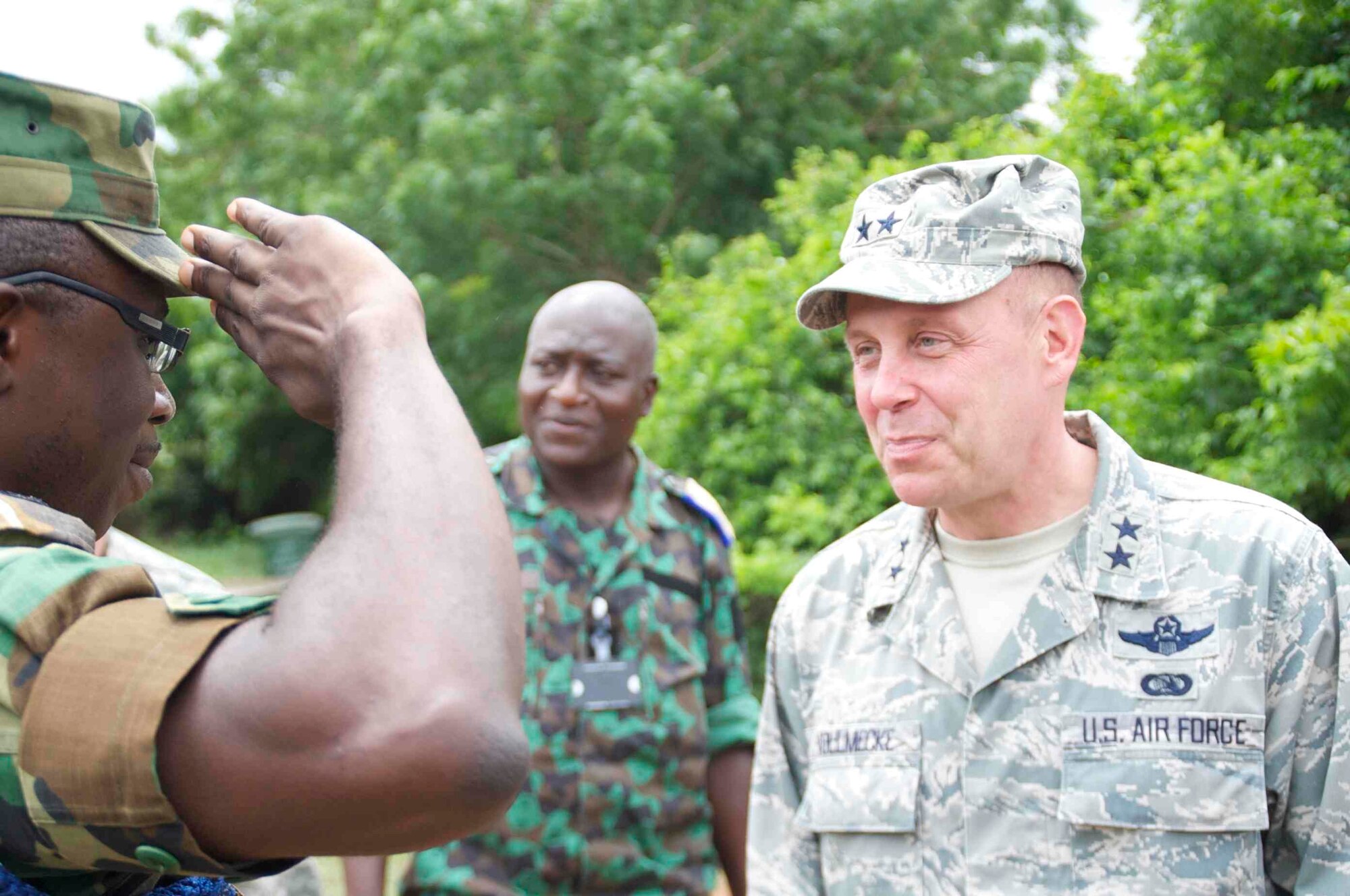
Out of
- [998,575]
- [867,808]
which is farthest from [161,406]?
[998,575]

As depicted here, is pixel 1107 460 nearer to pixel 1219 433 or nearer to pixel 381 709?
pixel 381 709

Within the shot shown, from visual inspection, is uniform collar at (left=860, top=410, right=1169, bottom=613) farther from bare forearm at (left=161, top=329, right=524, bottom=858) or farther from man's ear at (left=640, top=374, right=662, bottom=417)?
bare forearm at (left=161, top=329, right=524, bottom=858)

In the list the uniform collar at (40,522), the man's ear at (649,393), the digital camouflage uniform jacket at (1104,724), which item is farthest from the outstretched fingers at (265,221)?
the man's ear at (649,393)

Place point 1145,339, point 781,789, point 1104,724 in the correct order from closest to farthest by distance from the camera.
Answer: point 1104,724
point 781,789
point 1145,339

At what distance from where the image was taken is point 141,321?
5.15 feet

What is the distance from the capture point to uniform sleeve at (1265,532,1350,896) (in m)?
2.20

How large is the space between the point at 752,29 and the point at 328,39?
20.4 ft

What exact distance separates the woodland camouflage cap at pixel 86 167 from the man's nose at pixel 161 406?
136 millimetres

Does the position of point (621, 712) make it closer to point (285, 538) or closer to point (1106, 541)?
point (1106, 541)

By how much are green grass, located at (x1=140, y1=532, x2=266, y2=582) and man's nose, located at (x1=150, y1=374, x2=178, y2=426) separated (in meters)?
16.5

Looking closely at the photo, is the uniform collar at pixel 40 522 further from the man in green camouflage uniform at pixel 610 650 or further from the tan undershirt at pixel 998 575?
the man in green camouflage uniform at pixel 610 650

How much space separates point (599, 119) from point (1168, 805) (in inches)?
460

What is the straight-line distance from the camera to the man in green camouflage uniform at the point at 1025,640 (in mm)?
2271

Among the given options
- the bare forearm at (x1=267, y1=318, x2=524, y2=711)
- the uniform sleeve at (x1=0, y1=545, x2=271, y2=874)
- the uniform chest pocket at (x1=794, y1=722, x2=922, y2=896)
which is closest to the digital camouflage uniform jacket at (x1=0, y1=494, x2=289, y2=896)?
the uniform sleeve at (x1=0, y1=545, x2=271, y2=874)
